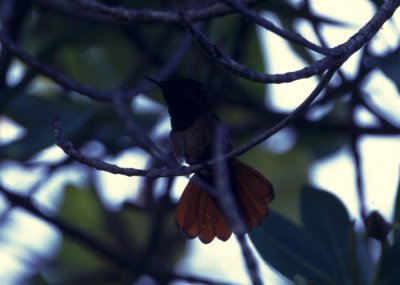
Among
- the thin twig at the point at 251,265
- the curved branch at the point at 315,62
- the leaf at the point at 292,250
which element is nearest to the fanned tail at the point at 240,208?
the leaf at the point at 292,250

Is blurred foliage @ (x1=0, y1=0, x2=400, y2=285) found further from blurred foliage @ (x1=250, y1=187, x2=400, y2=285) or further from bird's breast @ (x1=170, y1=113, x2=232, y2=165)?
bird's breast @ (x1=170, y1=113, x2=232, y2=165)

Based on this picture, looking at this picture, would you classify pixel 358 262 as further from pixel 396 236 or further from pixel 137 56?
pixel 137 56

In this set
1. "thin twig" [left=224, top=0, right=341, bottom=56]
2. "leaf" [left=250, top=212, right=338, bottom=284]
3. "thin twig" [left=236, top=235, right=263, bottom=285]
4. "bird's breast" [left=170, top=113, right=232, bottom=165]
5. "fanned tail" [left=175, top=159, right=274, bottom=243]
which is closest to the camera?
"thin twig" [left=236, top=235, right=263, bottom=285]

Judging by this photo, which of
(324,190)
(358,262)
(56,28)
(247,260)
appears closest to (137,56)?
(56,28)

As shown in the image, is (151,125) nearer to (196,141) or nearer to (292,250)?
(196,141)

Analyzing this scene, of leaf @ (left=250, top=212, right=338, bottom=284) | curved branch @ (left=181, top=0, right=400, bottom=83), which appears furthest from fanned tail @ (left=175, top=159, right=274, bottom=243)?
curved branch @ (left=181, top=0, right=400, bottom=83)

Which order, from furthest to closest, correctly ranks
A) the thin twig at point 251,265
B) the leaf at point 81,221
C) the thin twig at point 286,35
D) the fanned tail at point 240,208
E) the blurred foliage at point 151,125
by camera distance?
the leaf at point 81,221 < the blurred foliage at point 151,125 < the fanned tail at point 240,208 < the thin twig at point 286,35 < the thin twig at point 251,265

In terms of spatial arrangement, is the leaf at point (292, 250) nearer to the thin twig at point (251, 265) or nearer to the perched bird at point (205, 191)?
the perched bird at point (205, 191)
